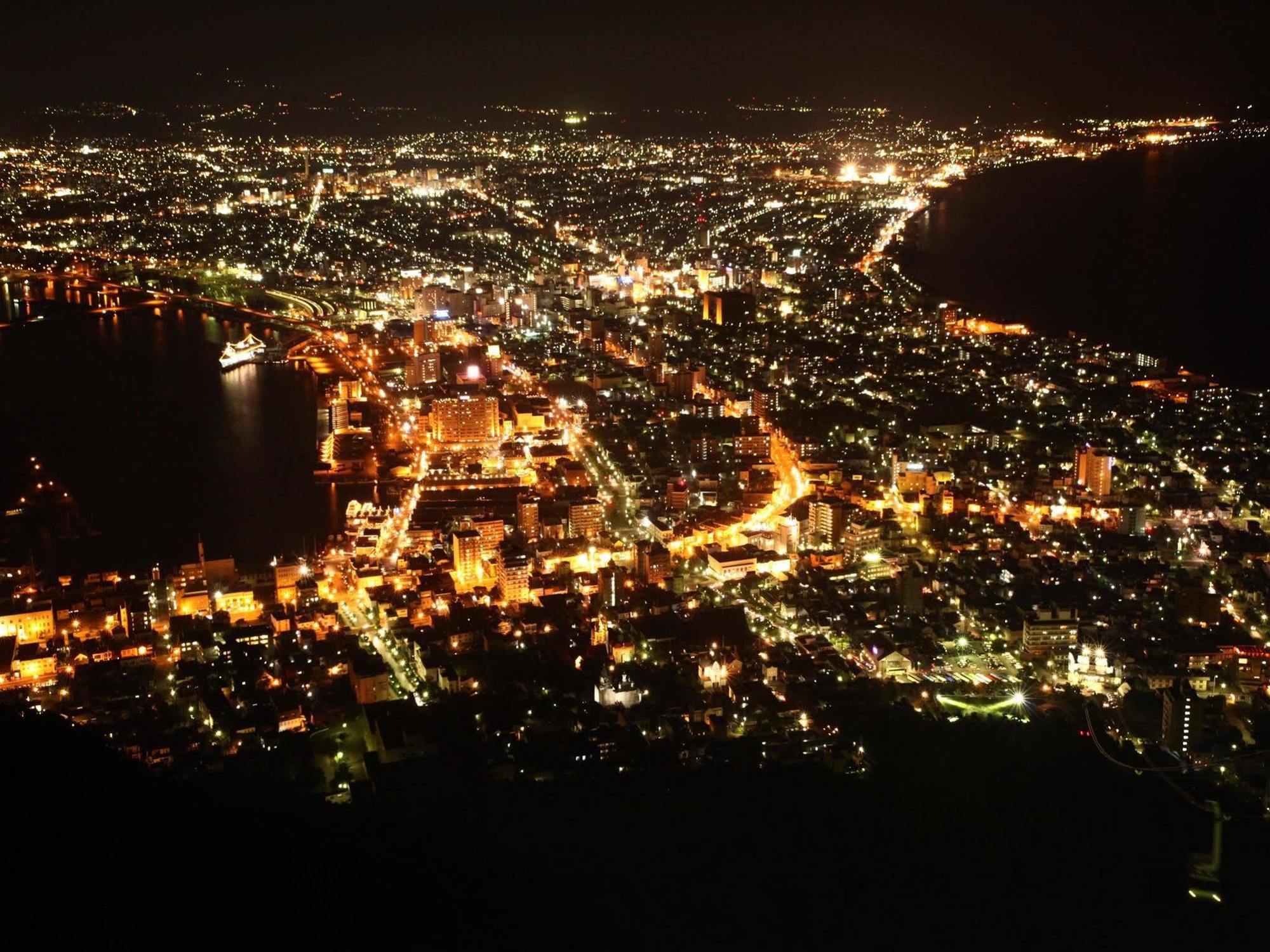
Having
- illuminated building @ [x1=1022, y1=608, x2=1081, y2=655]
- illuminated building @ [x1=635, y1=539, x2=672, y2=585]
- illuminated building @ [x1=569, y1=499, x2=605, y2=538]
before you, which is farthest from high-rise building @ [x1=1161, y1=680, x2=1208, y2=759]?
illuminated building @ [x1=569, y1=499, x2=605, y2=538]

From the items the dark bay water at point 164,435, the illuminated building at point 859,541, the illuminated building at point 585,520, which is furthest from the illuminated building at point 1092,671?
the dark bay water at point 164,435

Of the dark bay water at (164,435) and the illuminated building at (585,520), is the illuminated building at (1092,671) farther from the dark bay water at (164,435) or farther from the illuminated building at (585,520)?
the dark bay water at (164,435)

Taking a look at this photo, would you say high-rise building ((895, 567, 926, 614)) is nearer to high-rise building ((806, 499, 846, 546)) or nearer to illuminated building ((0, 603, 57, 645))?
high-rise building ((806, 499, 846, 546))

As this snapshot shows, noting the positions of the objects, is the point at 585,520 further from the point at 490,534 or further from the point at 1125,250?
the point at 1125,250

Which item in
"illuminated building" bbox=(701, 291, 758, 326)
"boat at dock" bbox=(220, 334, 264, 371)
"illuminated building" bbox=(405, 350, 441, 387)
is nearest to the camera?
"illuminated building" bbox=(405, 350, 441, 387)

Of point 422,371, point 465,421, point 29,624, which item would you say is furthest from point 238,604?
point 422,371
